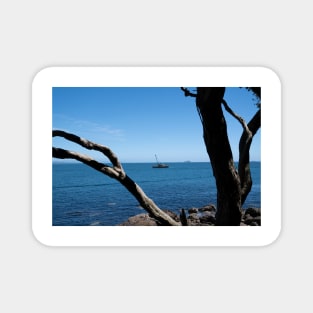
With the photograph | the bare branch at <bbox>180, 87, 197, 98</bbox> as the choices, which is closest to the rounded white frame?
the photograph

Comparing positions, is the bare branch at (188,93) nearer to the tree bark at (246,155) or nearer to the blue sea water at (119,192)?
the tree bark at (246,155)

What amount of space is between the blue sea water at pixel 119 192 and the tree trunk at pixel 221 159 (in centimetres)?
14

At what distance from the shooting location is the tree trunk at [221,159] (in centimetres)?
261

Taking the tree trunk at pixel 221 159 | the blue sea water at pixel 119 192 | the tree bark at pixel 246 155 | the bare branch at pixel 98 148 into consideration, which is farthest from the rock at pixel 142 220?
the tree bark at pixel 246 155

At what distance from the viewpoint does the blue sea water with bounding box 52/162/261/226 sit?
260 cm

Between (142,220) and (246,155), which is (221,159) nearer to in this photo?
(246,155)

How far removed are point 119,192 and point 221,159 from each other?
4.90ft

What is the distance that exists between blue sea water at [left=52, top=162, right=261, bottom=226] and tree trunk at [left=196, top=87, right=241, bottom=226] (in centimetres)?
14

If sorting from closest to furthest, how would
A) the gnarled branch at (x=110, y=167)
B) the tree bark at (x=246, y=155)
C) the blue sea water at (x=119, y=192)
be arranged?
the gnarled branch at (x=110, y=167) → the blue sea water at (x=119, y=192) → the tree bark at (x=246, y=155)

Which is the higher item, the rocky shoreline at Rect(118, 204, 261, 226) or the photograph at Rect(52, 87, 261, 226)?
Answer: the photograph at Rect(52, 87, 261, 226)

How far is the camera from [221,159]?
269cm

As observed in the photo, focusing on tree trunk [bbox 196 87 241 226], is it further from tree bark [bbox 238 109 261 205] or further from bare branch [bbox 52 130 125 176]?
bare branch [bbox 52 130 125 176]
